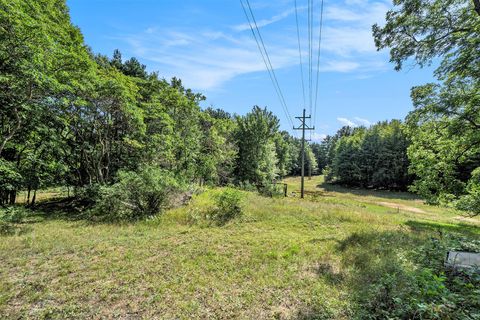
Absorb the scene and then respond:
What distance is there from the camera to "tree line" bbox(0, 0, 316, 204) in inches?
283

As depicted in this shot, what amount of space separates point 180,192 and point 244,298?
8176mm

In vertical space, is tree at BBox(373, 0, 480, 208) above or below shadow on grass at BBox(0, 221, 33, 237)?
above

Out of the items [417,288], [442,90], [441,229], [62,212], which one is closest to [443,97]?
[442,90]

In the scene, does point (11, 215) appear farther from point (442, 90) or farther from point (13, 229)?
point (442, 90)

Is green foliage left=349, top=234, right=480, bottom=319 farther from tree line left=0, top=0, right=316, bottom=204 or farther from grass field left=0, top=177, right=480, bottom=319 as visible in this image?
tree line left=0, top=0, right=316, bottom=204

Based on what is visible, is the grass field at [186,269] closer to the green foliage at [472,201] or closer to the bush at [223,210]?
the bush at [223,210]

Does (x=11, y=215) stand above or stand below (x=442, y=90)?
below

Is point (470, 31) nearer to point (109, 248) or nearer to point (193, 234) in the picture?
point (193, 234)

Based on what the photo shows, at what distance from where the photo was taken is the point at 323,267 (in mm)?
5574

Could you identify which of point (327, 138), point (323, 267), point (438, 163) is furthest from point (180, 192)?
point (327, 138)

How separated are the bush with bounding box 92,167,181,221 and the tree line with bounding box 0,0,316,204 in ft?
5.77

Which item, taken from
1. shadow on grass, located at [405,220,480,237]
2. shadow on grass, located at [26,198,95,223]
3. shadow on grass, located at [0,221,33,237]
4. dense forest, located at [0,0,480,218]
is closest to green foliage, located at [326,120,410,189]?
shadow on grass, located at [405,220,480,237]

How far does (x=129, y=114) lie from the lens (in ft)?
39.1

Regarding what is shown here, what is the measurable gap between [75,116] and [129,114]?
7.68 ft
